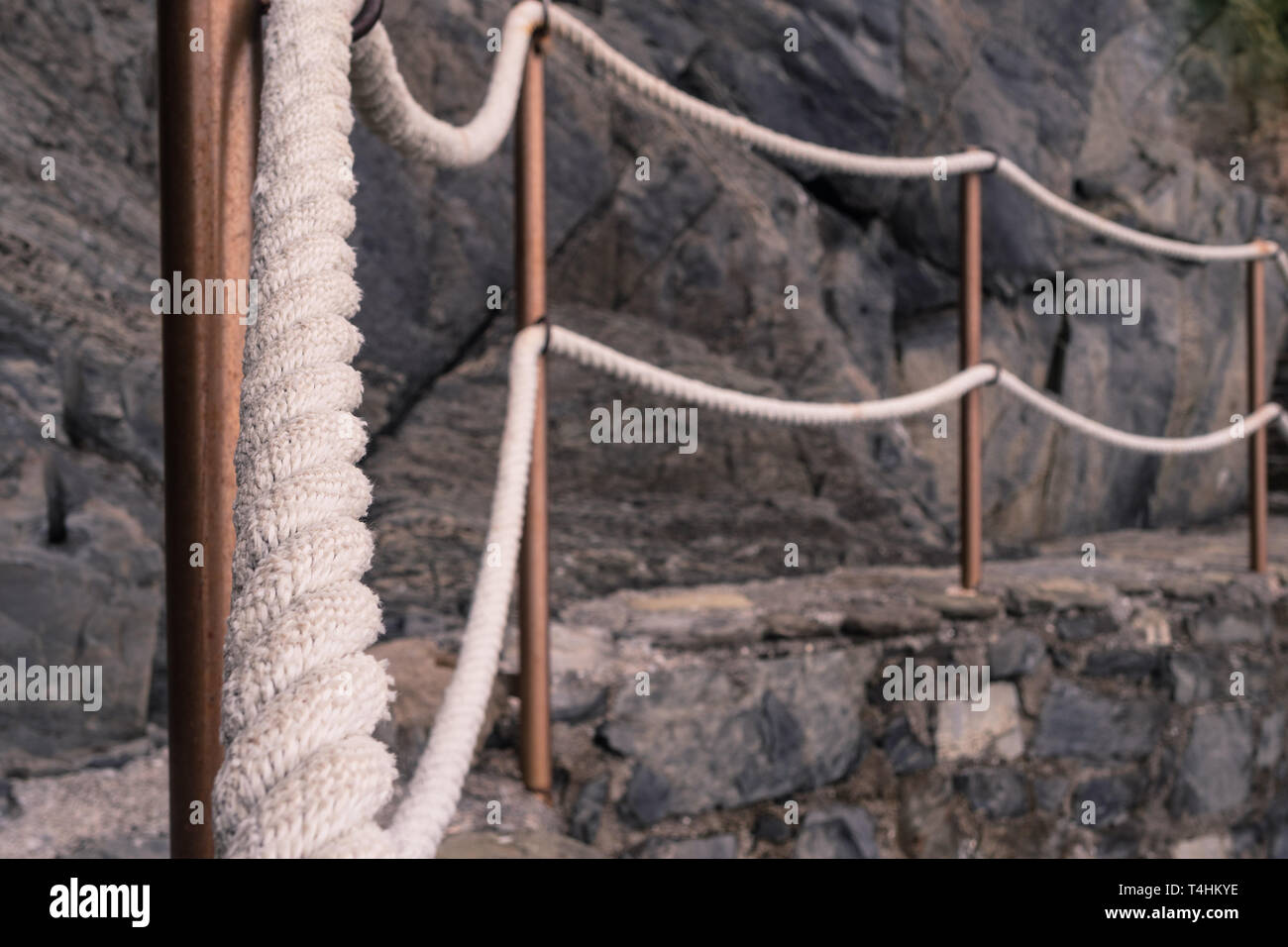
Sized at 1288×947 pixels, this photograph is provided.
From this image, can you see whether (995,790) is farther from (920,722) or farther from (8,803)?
(8,803)

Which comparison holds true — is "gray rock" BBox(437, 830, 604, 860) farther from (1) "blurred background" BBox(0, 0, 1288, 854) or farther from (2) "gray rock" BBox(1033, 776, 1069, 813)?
(2) "gray rock" BBox(1033, 776, 1069, 813)

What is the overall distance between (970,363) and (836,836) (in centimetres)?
86

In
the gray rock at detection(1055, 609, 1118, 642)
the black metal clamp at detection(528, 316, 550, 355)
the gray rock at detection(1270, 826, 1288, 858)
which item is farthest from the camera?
the gray rock at detection(1270, 826, 1288, 858)


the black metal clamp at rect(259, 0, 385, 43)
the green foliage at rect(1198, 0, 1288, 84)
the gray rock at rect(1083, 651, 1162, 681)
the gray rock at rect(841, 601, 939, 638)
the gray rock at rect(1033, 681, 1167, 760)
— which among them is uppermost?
the green foliage at rect(1198, 0, 1288, 84)

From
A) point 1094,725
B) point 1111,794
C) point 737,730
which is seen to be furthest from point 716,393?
point 1111,794

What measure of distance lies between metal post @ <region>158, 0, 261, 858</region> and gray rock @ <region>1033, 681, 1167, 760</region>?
4.89 ft

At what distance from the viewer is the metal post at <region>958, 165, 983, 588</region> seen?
1.60 meters

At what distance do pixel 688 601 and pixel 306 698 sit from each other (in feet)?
4.41

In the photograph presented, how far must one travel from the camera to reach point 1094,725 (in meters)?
1.65

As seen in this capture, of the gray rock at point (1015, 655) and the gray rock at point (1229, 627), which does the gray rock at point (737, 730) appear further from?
the gray rock at point (1229, 627)

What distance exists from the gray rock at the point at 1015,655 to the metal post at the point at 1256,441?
0.79 m

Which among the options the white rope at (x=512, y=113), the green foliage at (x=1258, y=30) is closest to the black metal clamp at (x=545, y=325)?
the white rope at (x=512, y=113)

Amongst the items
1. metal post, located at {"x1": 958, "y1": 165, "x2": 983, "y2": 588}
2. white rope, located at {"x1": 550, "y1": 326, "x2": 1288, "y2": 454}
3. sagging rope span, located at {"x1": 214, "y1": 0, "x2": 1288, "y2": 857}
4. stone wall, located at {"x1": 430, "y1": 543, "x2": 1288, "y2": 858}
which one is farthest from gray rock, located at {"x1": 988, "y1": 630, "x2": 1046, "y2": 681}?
sagging rope span, located at {"x1": 214, "y1": 0, "x2": 1288, "y2": 857}
